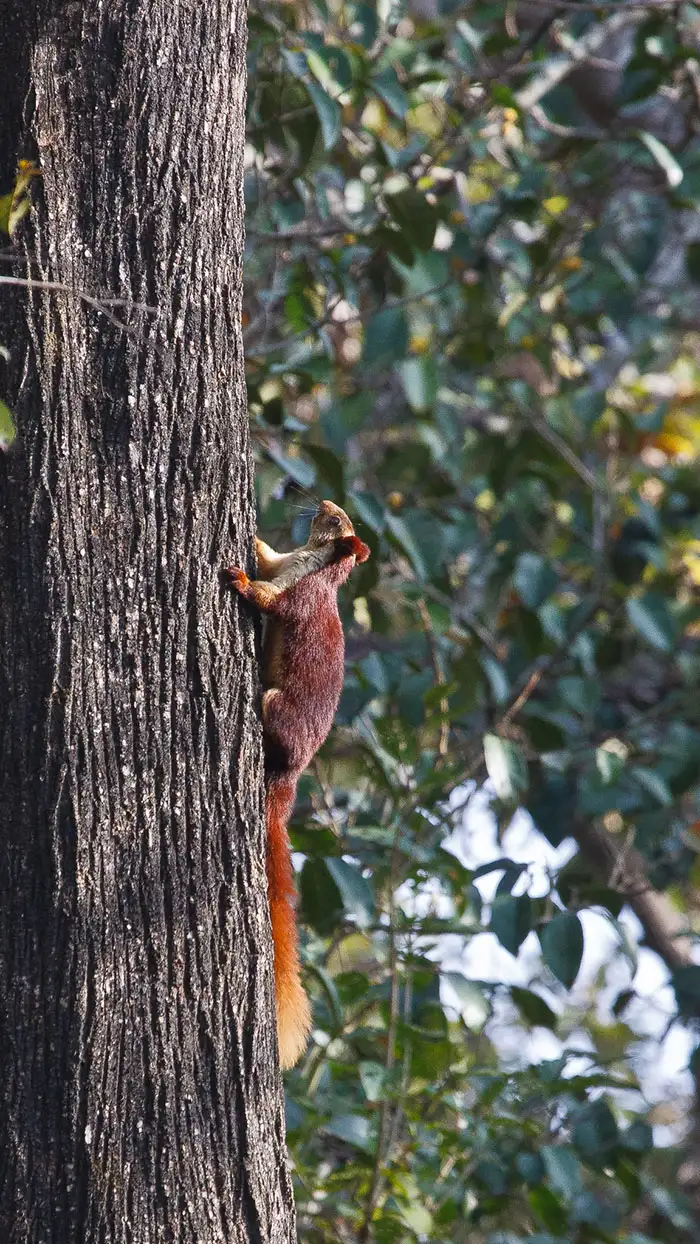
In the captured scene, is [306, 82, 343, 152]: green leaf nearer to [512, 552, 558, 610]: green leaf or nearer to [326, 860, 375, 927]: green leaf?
[512, 552, 558, 610]: green leaf

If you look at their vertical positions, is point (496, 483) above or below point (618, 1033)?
above

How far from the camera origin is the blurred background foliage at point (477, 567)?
3.26 metres

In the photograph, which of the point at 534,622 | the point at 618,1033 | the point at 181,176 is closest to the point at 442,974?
the point at 534,622

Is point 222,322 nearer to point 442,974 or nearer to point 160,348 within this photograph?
point 160,348

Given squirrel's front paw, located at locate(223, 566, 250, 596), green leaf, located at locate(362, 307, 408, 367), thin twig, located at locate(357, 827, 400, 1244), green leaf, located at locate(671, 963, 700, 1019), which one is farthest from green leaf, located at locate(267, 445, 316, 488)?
green leaf, located at locate(671, 963, 700, 1019)

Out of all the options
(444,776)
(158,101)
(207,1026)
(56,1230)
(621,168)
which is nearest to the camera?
(56,1230)

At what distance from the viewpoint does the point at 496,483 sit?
14.8 ft

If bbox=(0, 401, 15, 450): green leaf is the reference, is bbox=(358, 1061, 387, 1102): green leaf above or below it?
below

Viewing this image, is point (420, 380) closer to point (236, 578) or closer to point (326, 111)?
point (326, 111)

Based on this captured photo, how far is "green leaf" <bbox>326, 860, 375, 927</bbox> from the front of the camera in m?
2.96

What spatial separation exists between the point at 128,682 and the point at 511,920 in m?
1.62

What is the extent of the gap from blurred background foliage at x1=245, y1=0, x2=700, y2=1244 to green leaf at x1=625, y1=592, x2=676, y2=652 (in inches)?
0.5

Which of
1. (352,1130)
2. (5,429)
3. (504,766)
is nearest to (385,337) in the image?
(504,766)

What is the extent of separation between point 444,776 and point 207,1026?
4.42 ft
